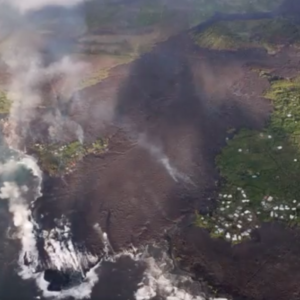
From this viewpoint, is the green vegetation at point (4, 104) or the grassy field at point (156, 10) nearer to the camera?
the green vegetation at point (4, 104)

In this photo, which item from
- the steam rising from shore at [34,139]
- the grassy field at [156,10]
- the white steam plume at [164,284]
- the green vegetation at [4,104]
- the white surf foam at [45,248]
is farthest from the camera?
the grassy field at [156,10]

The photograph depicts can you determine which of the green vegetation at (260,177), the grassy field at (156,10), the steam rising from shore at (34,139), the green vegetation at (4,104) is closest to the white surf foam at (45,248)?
the steam rising from shore at (34,139)

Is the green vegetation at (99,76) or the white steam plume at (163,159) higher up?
the green vegetation at (99,76)

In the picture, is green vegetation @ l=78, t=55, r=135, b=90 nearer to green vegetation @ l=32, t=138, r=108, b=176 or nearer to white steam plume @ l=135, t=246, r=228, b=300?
green vegetation @ l=32, t=138, r=108, b=176

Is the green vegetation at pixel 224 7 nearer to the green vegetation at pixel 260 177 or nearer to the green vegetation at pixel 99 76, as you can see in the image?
the green vegetation at pixel 99 76

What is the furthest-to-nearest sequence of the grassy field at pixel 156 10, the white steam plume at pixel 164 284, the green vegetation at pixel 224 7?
the green vegetation at pixel 224 7, the grassy field at pixel 156 10, the white steam plume at pixel 164 284

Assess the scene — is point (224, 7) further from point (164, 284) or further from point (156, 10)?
point (164, 284)

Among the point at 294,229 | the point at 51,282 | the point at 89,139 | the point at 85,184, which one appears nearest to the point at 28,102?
the point at 89,139
